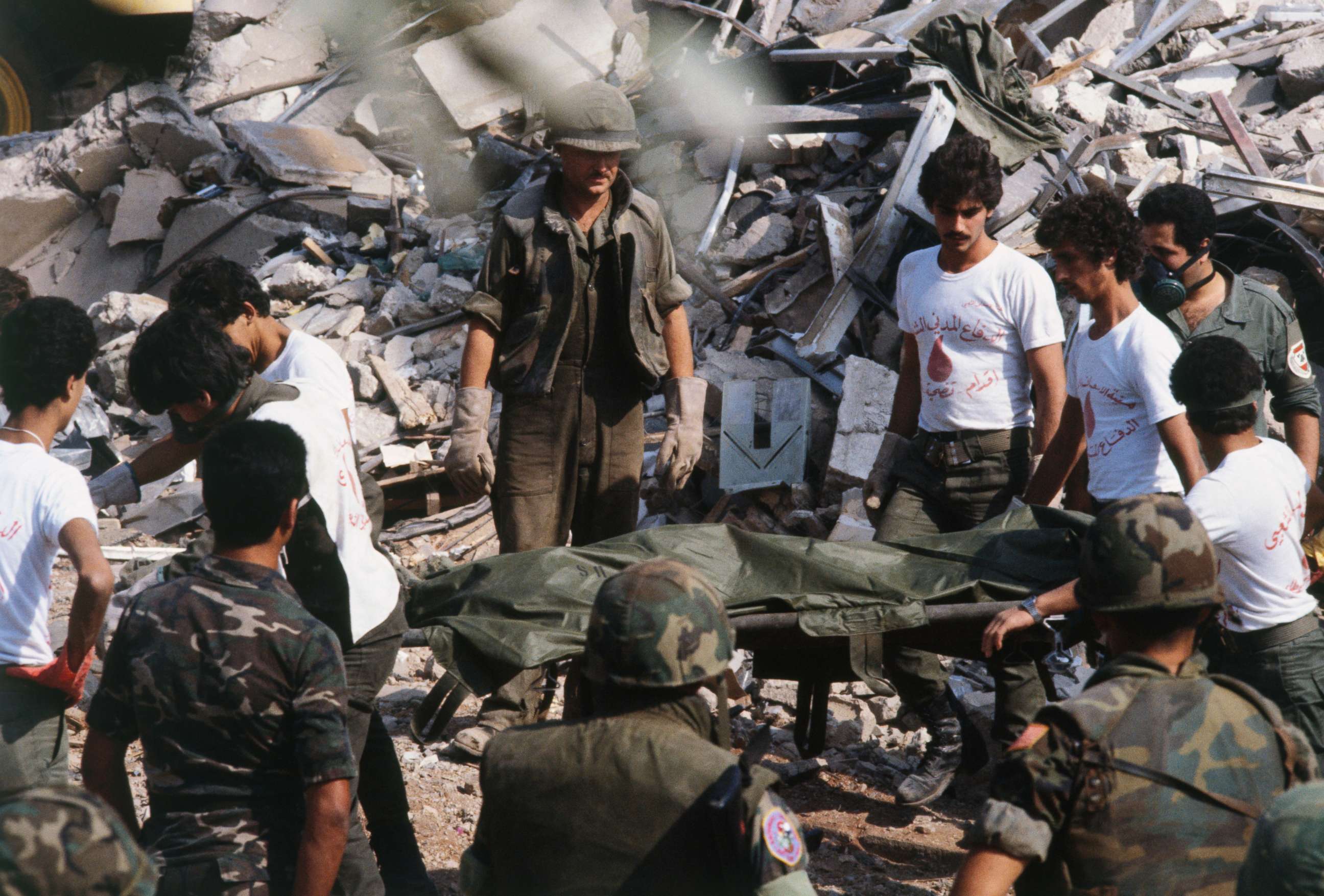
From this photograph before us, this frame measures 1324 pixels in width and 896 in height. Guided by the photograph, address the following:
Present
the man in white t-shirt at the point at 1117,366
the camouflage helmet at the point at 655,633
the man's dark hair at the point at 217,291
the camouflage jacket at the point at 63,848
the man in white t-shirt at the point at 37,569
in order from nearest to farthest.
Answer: the camouflage jacket at the point at 63,848
the camouflage helmet at the point at 655,633
the man in white t-shirt at the point at 37,569
the man's dark hair at the point at 217,291
the man in white t-shirt at the point at 1117,366

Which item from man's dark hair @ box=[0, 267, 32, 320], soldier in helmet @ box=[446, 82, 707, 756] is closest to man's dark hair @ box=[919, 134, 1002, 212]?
soldier in helmet @ box=[446, 82, 707, 756]

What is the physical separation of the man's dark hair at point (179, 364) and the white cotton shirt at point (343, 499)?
0.44 feet

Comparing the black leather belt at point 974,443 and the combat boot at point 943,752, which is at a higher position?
the black leather belt at point 974,443

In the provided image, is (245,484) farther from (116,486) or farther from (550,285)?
(550,285)

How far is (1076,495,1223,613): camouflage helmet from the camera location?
2023mm

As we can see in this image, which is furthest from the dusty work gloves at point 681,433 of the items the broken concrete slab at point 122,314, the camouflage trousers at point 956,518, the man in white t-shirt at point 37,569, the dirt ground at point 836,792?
the broken concrete slab at point 122,314

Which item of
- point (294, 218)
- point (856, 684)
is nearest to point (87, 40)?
point (294, 218)

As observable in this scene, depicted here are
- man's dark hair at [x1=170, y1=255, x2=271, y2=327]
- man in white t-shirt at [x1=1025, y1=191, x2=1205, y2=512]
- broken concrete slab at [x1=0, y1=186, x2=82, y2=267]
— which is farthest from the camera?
broken concrete slab at [x1=0, y1=186, x2=82, y2=267]

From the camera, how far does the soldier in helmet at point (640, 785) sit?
6.23 ft

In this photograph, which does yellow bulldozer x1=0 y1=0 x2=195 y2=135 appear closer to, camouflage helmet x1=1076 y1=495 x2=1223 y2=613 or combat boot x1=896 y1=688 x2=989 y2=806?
combat boot x1=896 y1=688 x2=989 y2=806

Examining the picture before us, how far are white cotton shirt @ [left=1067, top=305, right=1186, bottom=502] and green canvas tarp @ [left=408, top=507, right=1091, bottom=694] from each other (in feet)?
0.59

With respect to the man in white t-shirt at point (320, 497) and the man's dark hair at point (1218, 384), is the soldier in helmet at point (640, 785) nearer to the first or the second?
the man in white t-shirt at point (320, 497)

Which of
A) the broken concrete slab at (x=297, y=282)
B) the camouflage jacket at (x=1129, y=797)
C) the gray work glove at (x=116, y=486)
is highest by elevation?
the camouflage jacket at (x=1129, y=797)

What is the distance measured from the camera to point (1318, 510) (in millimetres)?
3525
